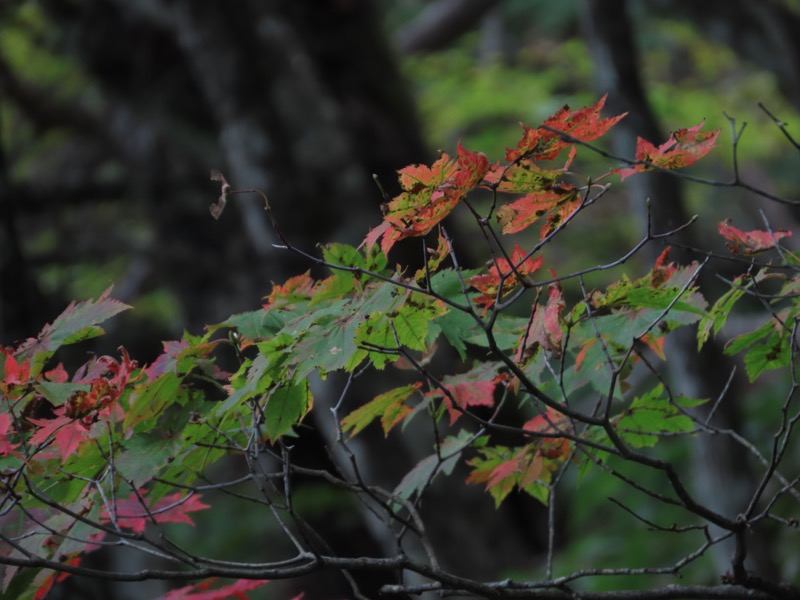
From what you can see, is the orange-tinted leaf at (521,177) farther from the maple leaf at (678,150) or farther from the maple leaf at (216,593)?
the maple leaf at (216,593)

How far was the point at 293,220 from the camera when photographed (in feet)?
15.4

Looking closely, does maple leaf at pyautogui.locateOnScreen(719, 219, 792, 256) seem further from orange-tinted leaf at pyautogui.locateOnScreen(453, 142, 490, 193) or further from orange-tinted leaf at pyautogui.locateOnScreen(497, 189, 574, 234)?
orange-tinted leaf at pyautogui.locateOnScreen(453, 142, 490, 193)

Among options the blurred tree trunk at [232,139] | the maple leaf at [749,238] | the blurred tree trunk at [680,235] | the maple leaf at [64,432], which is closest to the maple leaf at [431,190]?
the maple leaf at [749,238]

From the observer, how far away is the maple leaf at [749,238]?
1.30 metres

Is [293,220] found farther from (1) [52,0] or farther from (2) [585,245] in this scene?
(2) [585,245]

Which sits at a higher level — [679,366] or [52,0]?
[52,0]

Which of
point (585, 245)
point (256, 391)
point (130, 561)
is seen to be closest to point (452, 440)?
point (256, 391)

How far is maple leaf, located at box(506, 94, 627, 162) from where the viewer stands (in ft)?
3.76

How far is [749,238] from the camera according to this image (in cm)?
133

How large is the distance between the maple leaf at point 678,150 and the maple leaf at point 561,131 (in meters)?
0.07

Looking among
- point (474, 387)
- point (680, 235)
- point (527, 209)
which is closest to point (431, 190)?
point (527, 209)

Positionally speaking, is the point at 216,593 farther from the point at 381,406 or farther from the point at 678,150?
the point at 678,150

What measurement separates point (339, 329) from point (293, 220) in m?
3.59

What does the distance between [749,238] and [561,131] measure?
39cm
